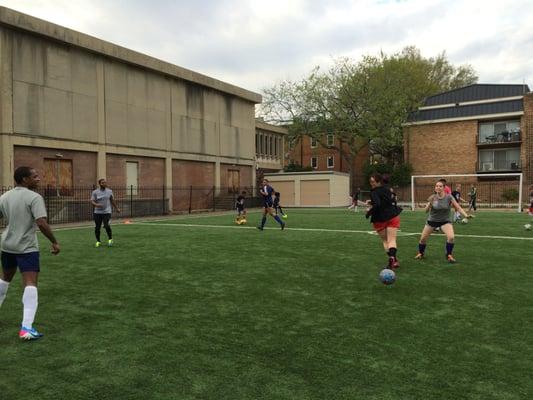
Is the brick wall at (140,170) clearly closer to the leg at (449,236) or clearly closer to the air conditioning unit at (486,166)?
the leg at (449,236)

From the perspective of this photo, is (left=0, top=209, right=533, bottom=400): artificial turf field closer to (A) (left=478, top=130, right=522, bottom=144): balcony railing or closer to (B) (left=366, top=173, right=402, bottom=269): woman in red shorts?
(B) (left=366, top=173, right=402, bottom=269): woman in red shorts

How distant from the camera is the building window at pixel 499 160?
147 feet

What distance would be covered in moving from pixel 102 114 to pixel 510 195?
113ft

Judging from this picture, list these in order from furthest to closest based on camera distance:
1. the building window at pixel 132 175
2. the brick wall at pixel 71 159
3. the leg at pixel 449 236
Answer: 1. the building window at pixel 132 175
2. the brick wall at pixel 71 159
3. the leg at pixel 449 236

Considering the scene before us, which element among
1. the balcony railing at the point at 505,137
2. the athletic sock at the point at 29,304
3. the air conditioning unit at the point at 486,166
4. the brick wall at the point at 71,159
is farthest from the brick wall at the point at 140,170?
the air conditioning unit at the point at 486,166

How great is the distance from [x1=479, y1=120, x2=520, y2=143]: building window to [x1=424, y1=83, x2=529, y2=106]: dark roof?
2822mm

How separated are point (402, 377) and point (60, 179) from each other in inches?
1040

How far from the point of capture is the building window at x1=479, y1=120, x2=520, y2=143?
4394cm

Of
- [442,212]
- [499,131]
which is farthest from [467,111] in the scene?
[442,212]

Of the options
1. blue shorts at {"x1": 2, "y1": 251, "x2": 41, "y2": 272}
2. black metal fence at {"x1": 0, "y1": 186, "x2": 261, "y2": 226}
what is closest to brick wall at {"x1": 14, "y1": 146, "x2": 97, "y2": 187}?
black metal fence at {"x1": 0, "y1": 186, "x2": 261, "y2": 226}

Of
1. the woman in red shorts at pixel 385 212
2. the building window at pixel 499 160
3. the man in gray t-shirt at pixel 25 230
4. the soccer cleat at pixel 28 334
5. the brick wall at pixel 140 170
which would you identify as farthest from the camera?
the building window at pixel 499 160

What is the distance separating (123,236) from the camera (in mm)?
15844

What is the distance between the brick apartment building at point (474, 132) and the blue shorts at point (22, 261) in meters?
46.5

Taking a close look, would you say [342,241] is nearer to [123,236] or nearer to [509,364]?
[123,236]
